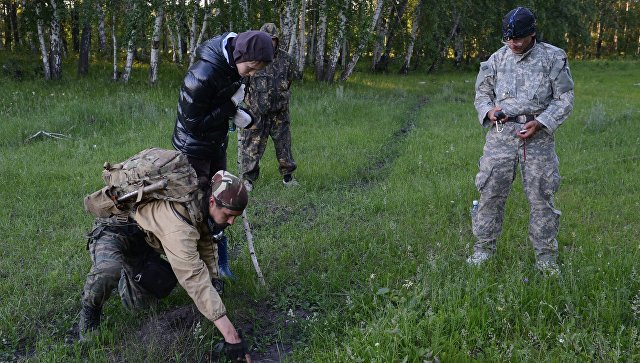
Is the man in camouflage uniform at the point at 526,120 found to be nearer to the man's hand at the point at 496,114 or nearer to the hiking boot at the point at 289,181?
the man's hand at the point at 496,114

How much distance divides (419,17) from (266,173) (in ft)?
65.6

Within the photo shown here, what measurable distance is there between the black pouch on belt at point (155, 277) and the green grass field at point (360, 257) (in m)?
0.19

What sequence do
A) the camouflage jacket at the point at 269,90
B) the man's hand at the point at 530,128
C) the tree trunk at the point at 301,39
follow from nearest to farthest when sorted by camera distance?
the man's hand at the point at 530,128 < the camouflage jacket at the point at 269,90 < the tree trunk at the point at 301,39

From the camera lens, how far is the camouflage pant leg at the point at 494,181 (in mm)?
4395

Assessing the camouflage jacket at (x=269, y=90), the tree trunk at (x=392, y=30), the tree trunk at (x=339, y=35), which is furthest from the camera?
the tree trunk at (x=392, y=30)

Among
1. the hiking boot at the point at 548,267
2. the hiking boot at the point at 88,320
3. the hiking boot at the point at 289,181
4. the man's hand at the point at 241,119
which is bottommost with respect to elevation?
the hiking boot at the point at 88,320

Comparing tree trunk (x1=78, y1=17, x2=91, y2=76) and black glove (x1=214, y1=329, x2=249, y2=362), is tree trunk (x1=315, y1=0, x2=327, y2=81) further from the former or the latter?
black glove (x1=214, y1=329, x2=249, y2=362)

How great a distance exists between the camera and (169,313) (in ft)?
13.0

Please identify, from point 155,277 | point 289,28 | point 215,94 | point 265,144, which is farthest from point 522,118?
point 289,28

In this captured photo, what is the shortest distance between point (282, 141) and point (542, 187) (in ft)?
12.6

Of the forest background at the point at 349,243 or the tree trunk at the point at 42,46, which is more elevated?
the tree trunk at the point at 42,46

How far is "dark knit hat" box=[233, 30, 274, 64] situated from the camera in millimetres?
3733

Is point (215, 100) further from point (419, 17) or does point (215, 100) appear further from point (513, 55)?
point (419, 17)

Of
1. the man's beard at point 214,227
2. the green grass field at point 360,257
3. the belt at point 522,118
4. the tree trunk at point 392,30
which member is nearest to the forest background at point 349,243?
the green grass field at point 360,257
